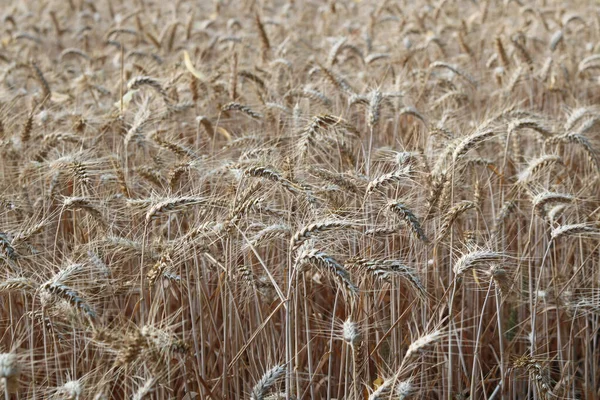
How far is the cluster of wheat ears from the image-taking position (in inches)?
85.6

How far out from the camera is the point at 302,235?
2053 millimetres

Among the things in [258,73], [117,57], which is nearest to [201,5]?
[117,57]

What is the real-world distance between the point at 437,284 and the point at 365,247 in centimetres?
31

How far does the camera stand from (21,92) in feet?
13.9

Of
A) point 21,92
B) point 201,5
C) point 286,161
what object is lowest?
point 286,161

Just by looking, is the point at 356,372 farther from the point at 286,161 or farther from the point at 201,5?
the point at 201,5

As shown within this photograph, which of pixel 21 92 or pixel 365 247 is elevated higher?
pixel 21 92

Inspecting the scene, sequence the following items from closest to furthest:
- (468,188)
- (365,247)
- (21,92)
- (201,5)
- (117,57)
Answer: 1. (365,247)
2. (468,188)
3. (21,92)
4. (117,57)
5. (201,5)

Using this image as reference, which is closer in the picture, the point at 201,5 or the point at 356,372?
the point at 356,372

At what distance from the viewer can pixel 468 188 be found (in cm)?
310

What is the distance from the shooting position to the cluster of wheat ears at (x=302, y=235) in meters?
2.17

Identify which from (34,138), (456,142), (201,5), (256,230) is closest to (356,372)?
(256,230)

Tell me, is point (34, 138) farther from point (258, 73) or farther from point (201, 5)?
point (201, 5)

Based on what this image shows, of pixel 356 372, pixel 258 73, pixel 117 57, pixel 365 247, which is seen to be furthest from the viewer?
pixel 117 57
